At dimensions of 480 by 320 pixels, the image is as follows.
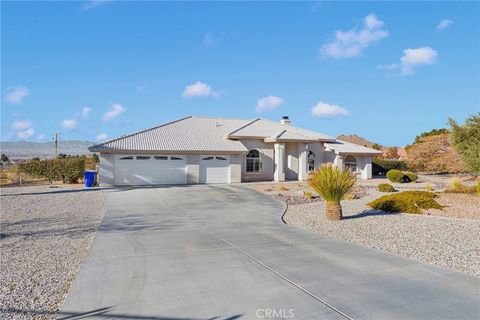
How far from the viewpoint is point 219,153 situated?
1085 inches

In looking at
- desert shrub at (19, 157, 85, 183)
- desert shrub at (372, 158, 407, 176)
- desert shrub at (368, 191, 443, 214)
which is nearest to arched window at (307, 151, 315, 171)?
desert shrub at (372, 158, 407, 176)

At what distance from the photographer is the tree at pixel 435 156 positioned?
34.5 metres

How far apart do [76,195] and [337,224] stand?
1521cm

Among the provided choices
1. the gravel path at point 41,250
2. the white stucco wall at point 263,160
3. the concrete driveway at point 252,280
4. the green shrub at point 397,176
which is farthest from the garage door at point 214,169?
the concrete driveway at point 252,280

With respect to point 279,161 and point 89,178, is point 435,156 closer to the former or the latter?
point 279,161

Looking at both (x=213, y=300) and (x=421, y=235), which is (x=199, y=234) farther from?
(x=421, y=235)

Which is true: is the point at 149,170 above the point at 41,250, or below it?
above

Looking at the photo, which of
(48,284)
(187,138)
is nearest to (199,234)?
(48,284)

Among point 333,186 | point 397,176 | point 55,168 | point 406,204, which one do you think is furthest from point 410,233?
point 55,168

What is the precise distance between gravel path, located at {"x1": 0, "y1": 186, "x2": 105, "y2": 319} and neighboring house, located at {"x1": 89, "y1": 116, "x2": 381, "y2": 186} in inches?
306

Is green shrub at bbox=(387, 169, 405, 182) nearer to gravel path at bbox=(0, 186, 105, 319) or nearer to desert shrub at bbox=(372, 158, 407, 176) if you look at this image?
desert shrub at bbox=(372, 158, 407, 176)

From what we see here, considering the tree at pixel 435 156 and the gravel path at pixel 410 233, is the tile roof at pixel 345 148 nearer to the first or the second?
the tree at pixel 435 156

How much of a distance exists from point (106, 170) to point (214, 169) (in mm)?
7863

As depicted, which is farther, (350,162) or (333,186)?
(350,162)
